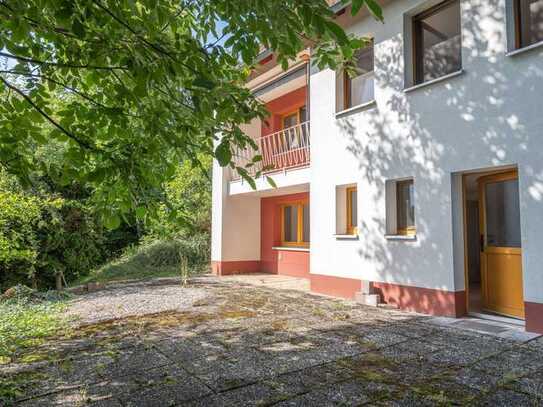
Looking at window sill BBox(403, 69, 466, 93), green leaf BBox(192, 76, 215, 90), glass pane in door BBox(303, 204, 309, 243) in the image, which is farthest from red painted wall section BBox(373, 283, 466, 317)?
green leaf BBox(192, 76, 215, 90)

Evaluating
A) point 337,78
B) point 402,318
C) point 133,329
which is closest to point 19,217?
point 133,329

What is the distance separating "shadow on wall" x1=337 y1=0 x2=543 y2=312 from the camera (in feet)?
17.4

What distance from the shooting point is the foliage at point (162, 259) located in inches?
539

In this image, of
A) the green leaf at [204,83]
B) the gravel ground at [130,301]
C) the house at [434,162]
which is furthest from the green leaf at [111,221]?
the gravel ground at [130,301]

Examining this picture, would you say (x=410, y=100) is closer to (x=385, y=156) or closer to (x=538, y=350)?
(x=385, y=156)

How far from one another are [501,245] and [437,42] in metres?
3.47

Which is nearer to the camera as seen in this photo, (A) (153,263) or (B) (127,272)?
(B) (127,272)

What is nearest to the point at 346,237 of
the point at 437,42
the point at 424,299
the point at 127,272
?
the point at 424,299

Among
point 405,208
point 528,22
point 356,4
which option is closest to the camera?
point 356,4

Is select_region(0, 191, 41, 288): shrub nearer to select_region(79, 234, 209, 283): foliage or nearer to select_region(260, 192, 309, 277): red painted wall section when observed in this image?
select_region(79, 234, 209, 283): foliage

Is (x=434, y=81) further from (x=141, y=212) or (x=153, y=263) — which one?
(x=153, y=263)

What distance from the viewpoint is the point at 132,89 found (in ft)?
9.73

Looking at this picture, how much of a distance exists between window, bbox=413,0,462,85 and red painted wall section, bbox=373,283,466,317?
138 inches

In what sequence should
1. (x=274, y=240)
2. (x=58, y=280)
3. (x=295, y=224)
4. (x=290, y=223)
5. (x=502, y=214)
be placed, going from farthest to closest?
(x=274, y=240), (x=290, y=223), (x=295, y=224), (x=58, y=280), (x=502, y=214)
